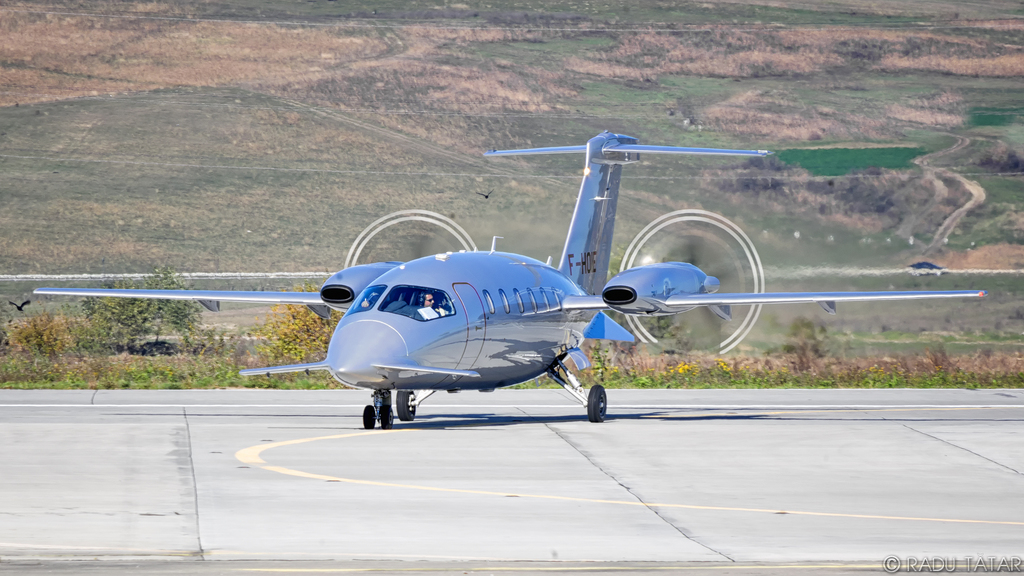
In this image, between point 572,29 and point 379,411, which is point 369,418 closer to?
point 379,411

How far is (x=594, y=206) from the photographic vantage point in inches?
1179

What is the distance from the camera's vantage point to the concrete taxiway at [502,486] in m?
11.4

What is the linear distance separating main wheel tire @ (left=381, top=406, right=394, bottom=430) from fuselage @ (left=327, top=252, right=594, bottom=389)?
92 cm

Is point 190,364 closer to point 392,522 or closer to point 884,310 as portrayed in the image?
point 392,522

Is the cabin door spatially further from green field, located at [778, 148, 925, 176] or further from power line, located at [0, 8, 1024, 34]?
power line, located at [0, 8, 1024, 34]

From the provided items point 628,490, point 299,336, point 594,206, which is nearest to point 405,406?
point 628,490

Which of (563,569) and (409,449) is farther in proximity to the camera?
(409,449)

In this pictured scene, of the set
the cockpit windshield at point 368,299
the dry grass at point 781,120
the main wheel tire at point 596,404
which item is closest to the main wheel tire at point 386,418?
the cockpit windshield at point 368,299

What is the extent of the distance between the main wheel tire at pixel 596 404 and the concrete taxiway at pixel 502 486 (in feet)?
1.03

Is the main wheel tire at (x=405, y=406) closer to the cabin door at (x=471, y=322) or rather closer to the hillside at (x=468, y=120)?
the cabin door at (x=471, y=322)

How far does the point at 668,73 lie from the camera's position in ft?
340

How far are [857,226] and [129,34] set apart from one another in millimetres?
60361

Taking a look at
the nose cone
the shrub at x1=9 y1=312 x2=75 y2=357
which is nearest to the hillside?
the shrub at x1=9 y1=312 x2=75 y2=357

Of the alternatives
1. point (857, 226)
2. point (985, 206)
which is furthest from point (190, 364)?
point (985, 206)
